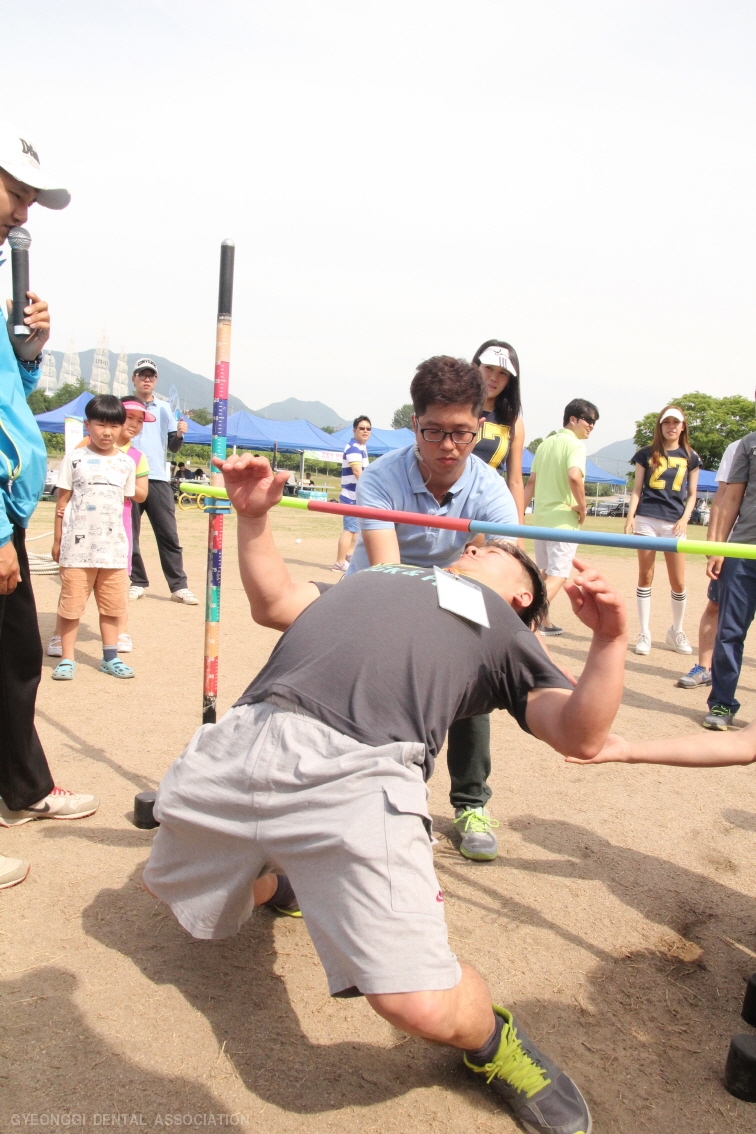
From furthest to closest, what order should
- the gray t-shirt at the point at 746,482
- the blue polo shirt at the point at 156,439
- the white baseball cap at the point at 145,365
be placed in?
the white baseball cap at the point at 145,365
the blue polo shirt at the point at 156,439
the gray t-shirt at the point at 746,482

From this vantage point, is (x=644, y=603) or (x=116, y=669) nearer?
(x=116, y=669)

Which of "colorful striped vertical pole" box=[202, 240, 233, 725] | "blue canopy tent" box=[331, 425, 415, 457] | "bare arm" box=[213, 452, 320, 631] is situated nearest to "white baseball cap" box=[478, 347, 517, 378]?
"colorful striped vertical pole" box=[202, 240, 233, 725]

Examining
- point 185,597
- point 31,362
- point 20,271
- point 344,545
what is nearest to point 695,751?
point 31,362

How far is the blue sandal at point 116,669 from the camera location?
5105 mm

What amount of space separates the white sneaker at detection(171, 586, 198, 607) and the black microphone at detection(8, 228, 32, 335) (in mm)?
5085

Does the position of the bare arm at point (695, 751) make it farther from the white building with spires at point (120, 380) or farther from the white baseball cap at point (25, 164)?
the white building with spires at point (120, 380)

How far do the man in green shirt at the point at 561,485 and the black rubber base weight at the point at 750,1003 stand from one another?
439cm

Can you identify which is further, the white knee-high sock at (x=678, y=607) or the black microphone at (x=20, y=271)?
the white knee-high sock at (x=678, y=607)

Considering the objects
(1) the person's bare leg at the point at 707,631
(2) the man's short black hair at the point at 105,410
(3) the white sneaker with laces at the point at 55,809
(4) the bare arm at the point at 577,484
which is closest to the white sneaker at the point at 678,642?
(1) the person's bare leg at the point at 707,631

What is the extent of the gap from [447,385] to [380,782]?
136 cm

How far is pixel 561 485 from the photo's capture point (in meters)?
6.75

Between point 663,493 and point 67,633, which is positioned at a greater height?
point 663,493

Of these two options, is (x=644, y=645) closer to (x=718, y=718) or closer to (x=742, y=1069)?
(x=718, y=718)

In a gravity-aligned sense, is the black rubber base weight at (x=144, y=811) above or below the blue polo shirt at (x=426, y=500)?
below
